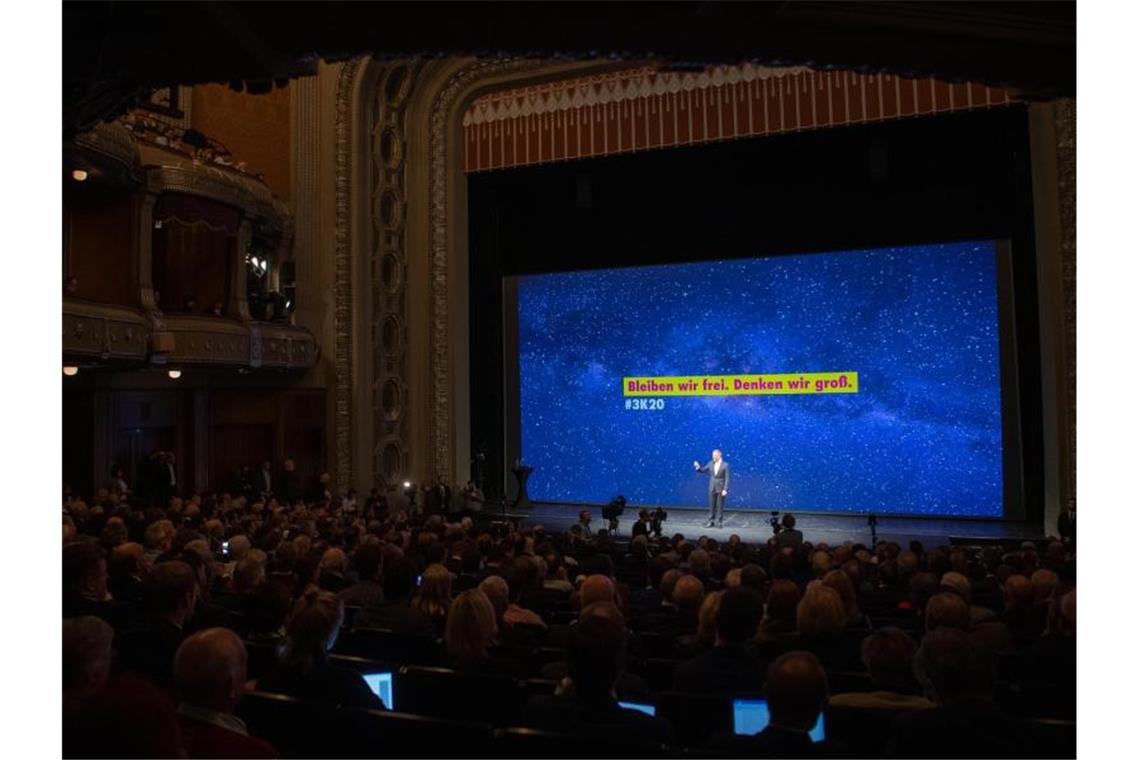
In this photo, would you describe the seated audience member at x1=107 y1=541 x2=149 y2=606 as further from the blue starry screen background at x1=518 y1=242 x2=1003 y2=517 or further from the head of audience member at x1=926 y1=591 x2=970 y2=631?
the blue starry screen background at x1=518 y1=242 x2=1003 y2=517

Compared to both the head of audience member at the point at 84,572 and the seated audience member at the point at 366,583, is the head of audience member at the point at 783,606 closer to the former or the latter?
the seated audience member at the point at 366,583

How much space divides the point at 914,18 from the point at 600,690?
8.35 ft

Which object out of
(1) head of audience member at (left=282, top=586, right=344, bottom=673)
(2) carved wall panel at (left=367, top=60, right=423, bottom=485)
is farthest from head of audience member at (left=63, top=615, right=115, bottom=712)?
(2) carved wall panel at (left=367, top=60, right=423, bottom=485)

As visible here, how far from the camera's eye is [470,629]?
151 inches

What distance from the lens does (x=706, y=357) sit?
1595cm

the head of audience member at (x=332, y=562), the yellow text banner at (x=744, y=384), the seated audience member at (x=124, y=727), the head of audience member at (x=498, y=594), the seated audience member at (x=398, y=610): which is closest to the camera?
the seated audience member at (x=124, y=727)

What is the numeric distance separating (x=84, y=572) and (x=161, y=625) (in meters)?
0.64

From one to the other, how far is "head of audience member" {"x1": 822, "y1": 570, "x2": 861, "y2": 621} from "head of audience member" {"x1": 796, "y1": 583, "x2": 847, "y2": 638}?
2.05 ft

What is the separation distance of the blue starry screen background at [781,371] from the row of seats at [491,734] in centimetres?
1218

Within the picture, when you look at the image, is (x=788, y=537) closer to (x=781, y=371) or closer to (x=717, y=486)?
(x=717, y=486)

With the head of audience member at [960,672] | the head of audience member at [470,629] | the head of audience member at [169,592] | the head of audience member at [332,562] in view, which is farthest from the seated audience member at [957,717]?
the head of audience member at [332,562]

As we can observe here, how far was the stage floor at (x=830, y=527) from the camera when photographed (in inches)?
512

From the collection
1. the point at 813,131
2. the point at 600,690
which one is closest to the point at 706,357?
the point at 813,131

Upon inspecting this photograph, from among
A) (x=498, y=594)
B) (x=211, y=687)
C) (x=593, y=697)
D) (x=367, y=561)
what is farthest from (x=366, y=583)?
(x=593, y=697)
